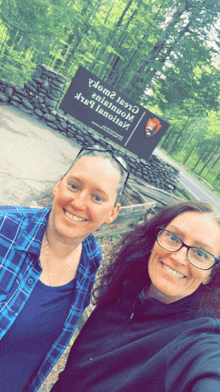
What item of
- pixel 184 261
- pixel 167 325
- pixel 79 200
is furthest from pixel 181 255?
pixel 79 200

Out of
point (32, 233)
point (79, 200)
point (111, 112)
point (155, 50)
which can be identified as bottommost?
point (32, 233)

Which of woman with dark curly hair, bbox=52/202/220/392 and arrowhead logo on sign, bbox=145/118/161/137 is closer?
woman with dark curly hair, bbox=52/202/220/392

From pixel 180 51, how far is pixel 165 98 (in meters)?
2.46

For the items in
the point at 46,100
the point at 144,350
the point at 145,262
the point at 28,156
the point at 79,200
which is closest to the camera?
the point at 144,350

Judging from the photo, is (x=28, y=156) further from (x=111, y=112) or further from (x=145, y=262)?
(x=145, y=262)

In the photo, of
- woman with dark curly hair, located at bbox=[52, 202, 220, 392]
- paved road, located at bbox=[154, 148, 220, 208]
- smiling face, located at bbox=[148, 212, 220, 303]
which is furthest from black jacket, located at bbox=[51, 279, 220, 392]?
paved road, located at bbox=[154, 148, 220, 208]

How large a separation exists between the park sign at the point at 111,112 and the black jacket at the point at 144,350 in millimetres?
8656

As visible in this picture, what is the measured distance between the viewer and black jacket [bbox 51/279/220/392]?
0.84 meters

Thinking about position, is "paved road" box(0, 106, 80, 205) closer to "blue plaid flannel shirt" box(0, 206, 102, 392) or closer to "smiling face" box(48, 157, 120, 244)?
"blue plaid flannel shirt" box(0, 206, 102, 392)

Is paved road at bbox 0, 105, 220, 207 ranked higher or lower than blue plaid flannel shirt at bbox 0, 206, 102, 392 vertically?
lower

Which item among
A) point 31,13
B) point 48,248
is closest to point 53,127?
point 31,13

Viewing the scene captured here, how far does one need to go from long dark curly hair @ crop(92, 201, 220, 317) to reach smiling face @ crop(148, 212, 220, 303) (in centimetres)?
5

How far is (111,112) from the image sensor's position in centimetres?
920

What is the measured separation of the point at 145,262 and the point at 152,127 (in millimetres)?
8652
